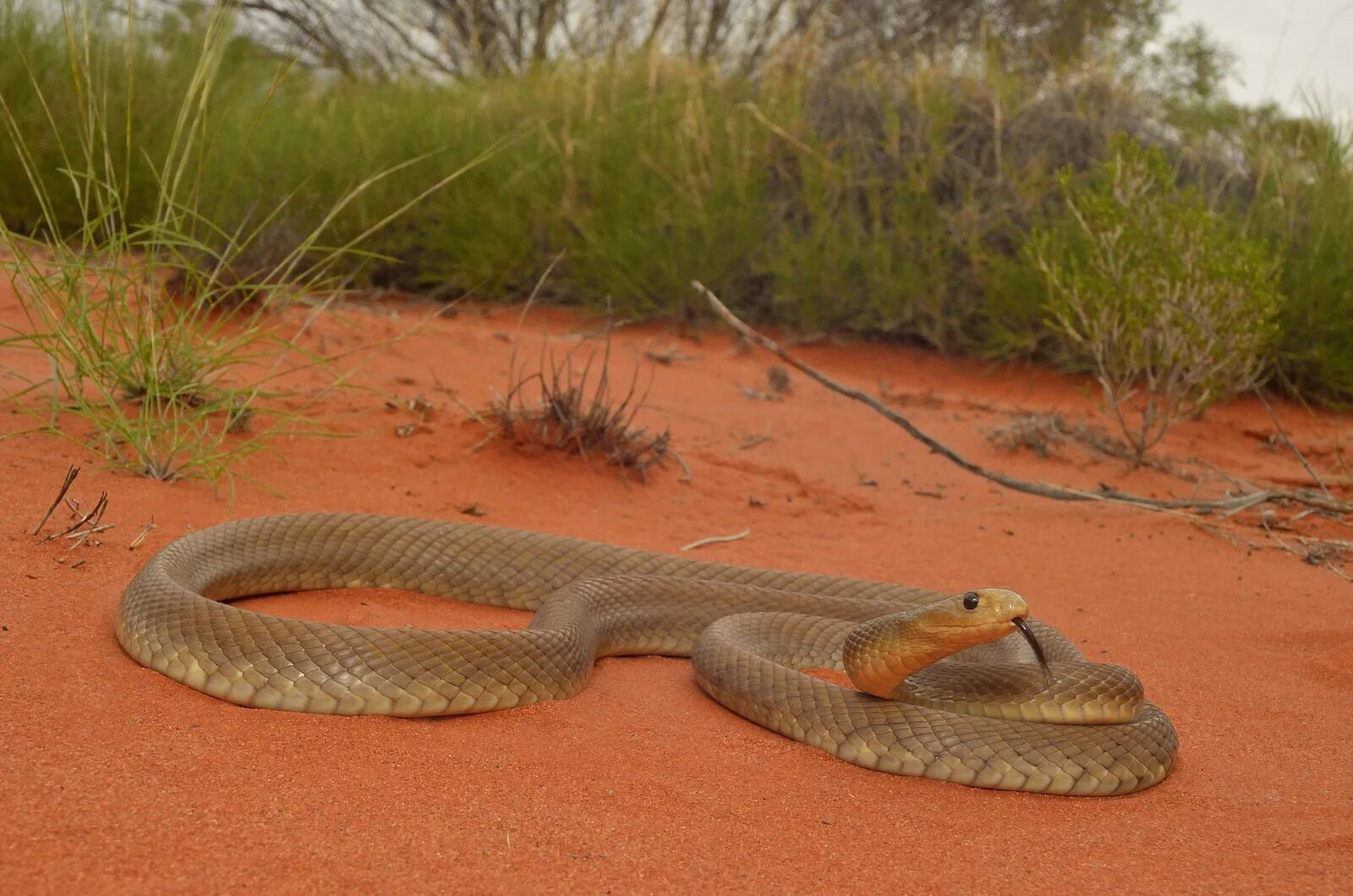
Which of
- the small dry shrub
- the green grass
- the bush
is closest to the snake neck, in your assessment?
the small dry shrub

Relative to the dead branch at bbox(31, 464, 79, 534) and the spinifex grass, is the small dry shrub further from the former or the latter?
the dead branch at bbox(31, 464, 79, 534)

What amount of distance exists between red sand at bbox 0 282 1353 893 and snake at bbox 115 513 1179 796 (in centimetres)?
6

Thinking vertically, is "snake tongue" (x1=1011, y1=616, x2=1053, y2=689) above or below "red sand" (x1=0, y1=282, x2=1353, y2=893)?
above

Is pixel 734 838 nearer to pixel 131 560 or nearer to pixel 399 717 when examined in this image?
pixel 399 717

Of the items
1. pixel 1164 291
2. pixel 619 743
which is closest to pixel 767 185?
pixel 1164 291

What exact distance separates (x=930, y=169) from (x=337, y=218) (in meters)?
4.91

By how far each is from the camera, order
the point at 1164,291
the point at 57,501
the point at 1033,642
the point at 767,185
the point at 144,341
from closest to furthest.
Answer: the point at 1033,642 < the point at 57,501 < the point at 144,341 < the point at 1164,291 < the point at 767,185

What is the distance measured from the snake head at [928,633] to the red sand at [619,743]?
28 cm

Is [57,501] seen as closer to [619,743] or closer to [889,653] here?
[619,743]

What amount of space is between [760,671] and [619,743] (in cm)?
53

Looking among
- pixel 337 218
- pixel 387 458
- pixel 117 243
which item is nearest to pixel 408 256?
pixel 337 218

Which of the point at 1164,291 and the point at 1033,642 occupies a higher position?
Answer: the point at 1164,291

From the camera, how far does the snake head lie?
2971 millimetres

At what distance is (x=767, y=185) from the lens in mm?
10688
